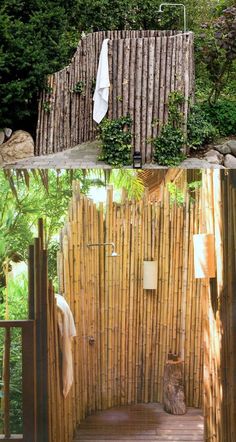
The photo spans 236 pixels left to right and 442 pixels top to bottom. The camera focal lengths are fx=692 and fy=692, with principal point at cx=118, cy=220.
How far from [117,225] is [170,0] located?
732 centimetres

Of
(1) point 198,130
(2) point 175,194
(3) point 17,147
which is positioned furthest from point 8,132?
(2) point 175,194

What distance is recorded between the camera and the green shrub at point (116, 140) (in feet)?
23.4

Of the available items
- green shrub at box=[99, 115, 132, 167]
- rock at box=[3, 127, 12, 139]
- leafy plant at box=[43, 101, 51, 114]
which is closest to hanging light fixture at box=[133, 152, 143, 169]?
green shrub at box=[99, 115, 132, 167]

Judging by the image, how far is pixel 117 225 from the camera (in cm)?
205

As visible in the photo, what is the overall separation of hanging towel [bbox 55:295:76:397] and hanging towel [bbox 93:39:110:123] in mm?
5564

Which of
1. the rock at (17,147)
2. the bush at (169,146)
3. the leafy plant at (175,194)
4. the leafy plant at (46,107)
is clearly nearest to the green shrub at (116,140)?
the bush at (169,146)

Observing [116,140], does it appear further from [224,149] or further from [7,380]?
[7,380]

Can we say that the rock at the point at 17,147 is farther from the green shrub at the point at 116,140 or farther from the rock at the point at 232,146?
the rock at the point at 232,146

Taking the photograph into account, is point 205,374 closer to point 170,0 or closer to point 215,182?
point 215,182

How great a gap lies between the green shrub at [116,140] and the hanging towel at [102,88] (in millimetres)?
118

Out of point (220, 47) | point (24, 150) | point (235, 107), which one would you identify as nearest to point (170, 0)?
point (220, 47)

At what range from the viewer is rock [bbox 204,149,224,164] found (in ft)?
23.9

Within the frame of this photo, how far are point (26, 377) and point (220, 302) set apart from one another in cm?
61

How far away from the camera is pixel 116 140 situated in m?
7.30
